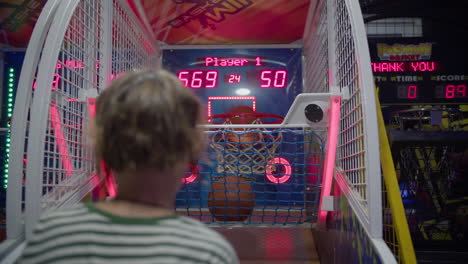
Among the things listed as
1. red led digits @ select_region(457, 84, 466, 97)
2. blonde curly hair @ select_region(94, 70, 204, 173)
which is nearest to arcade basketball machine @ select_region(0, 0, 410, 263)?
blonde curly hair @ select_region(94, 70, 204, 173)

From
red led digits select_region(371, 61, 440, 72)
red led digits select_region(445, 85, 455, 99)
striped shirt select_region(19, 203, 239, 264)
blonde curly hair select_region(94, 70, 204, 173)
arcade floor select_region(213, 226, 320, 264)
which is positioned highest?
red led digits select_region(371, 61, 440, 72)

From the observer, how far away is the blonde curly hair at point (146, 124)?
2.10 ft

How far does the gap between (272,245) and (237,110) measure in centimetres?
155

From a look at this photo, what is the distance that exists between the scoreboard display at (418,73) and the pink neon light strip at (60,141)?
3779 millimetres

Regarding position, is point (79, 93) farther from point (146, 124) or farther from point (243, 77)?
point (243, 77)

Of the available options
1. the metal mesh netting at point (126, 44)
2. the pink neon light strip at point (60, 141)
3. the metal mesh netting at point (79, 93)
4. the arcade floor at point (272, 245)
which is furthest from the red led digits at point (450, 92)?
the pink neon light strip at point (60, 141)

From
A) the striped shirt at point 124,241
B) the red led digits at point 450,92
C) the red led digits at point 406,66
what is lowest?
the striped shirt at point 124,241

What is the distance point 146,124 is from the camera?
25.2 inches

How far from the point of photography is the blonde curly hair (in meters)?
0.64

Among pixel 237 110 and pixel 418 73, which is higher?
pixel 418 73

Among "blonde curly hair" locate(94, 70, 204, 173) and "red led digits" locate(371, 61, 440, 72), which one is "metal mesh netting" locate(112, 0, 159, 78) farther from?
"red led digits" locate(371, 61, 440, 72)

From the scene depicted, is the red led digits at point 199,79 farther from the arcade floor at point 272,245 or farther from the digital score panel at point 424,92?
the digital score panel at point 424,92

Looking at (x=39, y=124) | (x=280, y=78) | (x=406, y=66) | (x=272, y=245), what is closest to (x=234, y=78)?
(x=280, y=78)

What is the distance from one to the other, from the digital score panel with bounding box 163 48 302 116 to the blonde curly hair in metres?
2.94
